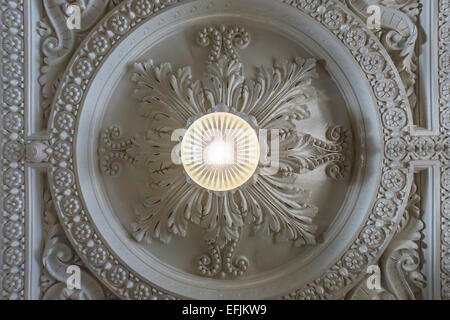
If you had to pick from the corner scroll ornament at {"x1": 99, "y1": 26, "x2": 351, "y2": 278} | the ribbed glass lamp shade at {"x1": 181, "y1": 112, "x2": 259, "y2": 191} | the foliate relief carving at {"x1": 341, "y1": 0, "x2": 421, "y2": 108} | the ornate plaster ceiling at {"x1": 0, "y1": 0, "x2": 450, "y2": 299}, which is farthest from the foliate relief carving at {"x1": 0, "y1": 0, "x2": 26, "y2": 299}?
the foliate relief carving at {"x1": 341, "y1": 0, "x2": 421, "y2": 108}

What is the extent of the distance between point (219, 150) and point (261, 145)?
41cm

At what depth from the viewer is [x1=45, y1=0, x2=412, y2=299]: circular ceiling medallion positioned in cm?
174

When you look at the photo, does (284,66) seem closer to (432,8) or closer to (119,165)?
(432,8)

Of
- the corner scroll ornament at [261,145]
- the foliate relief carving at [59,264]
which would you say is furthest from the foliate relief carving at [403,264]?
the foliate relief carving at [59,264]

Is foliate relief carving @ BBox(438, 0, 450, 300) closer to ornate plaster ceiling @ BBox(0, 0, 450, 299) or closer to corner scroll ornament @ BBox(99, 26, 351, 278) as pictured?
ornate plaster ceiling @ BBox(0, 0, 450, 299)

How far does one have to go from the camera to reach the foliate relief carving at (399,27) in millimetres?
1727

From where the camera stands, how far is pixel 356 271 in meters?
1.79

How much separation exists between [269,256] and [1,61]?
1.66m

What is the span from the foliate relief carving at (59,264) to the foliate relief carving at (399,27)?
5.74 ft

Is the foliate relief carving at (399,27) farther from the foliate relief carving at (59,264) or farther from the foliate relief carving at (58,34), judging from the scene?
the foliate relief carving at (59,264)

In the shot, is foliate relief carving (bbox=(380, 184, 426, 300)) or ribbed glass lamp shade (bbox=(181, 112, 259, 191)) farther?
foliate relief carving (bbox=(380, 184, 426, 300))

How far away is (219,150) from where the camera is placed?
1.46 metres

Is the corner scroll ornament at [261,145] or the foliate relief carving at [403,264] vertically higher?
the corner scroll ornament at [261,145]

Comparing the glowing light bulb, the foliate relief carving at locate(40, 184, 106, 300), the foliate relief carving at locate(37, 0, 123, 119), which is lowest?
the foliate relief carving at locate(40, 184, 106, 300)
